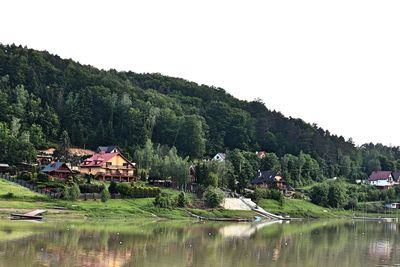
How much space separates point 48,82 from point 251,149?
162ft

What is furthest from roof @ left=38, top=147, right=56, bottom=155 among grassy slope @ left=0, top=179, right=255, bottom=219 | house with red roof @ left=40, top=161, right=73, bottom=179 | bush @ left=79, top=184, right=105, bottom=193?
bush @ left=79, top=184, right=105, bottom=193

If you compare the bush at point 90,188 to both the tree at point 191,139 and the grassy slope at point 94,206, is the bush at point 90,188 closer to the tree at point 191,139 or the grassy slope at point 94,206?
the grassy slope at point 94,206

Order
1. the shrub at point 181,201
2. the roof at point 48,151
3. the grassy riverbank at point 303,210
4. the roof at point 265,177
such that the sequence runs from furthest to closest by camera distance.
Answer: the roof at point 265,177, the roof at point 48,151, the grassy riverbank at point 303,210, the shrub at point 181,201

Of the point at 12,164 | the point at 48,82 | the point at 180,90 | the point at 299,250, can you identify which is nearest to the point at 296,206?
the point at 12,164

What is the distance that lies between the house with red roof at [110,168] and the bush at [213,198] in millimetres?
16052

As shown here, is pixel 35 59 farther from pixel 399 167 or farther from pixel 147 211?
pixel 399 167

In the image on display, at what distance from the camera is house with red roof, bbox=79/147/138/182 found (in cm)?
8725

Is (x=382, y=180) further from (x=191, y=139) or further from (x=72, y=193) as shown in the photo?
(x=72, y=193)

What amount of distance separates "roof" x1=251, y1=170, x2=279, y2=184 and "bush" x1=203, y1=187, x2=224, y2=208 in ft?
107

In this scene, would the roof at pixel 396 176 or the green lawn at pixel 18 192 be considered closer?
the green lawn at pixel 18 192

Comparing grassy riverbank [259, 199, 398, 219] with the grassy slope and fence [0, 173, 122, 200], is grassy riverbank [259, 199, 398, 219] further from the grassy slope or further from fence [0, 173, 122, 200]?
fence [0, 173, 122, 200]

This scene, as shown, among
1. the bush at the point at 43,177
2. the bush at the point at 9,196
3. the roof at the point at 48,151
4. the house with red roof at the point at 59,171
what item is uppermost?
the roof at the point at 48,151

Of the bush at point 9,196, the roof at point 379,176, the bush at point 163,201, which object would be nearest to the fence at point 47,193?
the bush at point 163,201

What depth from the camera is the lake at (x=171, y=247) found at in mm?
30156
